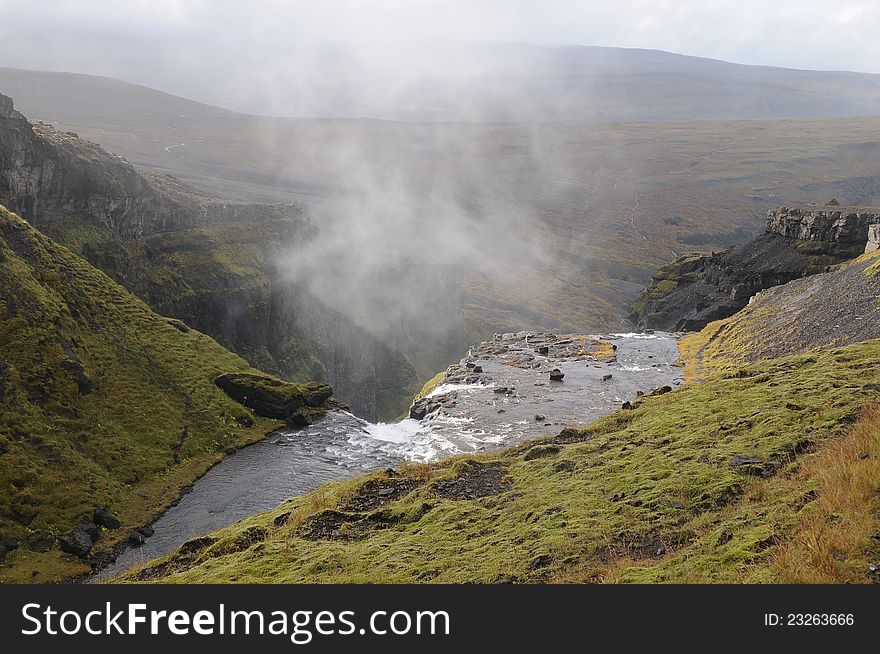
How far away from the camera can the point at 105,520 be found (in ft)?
135

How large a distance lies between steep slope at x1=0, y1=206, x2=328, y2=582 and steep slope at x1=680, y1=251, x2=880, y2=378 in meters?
46.7

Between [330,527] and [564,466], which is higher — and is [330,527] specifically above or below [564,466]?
below

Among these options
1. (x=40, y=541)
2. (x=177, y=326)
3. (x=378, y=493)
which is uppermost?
(x=177, y=326)

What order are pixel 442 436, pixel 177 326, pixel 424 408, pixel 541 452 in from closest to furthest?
pixel 541 452 → pixel 442 436 → pixel 424 408 → pixel 177 326

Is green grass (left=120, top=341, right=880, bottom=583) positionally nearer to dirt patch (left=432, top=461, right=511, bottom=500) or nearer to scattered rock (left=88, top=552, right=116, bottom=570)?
dirt patch (left=432, top=461, right=511, bottom=500)

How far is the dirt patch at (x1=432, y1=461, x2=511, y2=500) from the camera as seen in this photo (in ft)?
85.0

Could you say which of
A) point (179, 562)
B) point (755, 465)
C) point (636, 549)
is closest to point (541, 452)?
point (755, 465)

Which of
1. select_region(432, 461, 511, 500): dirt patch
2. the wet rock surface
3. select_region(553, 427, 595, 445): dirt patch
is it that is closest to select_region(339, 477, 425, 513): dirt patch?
the wet rock surface

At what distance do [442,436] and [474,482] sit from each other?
3023 cm

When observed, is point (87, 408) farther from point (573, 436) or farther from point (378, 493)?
point (573, 436)

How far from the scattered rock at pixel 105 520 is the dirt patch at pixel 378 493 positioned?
21163mm

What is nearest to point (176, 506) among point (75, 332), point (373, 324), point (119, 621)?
point (75, 332)

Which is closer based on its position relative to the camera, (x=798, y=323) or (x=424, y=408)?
(x=798, y=323)

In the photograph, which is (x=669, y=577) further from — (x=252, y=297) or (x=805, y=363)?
(x=252, y=297)
